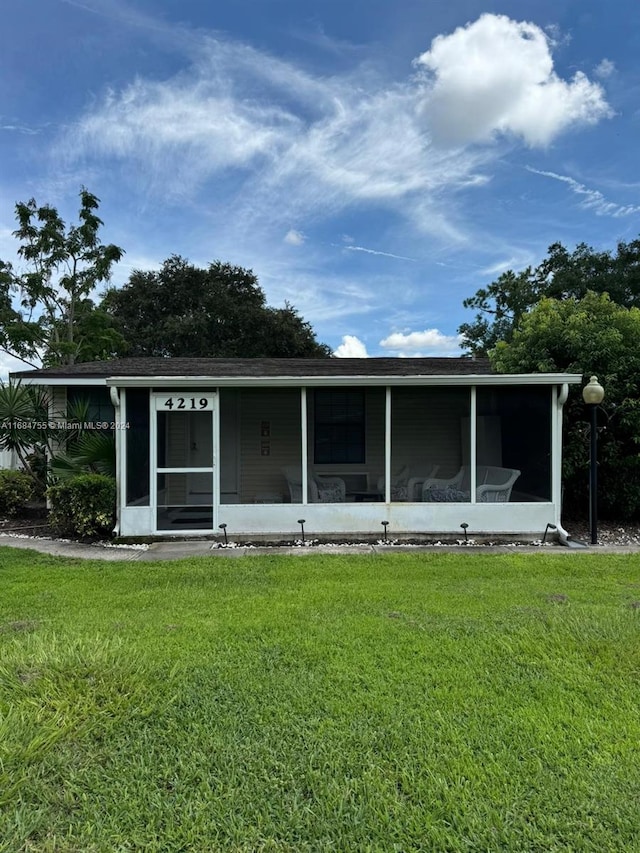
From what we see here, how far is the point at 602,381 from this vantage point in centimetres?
829

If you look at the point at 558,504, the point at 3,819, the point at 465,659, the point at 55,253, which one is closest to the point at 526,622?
the point at 465,659

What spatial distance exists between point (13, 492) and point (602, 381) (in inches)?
412

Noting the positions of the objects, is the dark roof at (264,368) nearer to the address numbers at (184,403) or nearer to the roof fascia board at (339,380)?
the roof fascia board at (339,380)

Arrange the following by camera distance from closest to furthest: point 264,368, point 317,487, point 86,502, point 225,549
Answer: point 225,549, point 86,502, point 317,487, point 264,368

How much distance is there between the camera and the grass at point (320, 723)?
1.96m

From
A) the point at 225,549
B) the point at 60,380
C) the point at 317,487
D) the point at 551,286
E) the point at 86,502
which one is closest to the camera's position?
the point at 225,549

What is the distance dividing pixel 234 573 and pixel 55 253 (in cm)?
1646

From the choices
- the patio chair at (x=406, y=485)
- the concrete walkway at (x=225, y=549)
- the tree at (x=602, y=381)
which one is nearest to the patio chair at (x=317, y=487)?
the patio chair at (x=406, y=485)

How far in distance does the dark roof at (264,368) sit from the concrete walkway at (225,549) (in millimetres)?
3086

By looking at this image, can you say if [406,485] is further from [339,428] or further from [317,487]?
[339,428]

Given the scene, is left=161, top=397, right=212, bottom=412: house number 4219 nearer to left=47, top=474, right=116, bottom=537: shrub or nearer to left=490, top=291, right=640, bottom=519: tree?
left=47, top=474, right=116, bottom=537: shrub

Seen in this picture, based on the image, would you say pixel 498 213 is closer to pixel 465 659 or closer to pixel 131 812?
pixel 465 659

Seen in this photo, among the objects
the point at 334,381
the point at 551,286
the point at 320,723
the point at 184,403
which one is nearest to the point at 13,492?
the point at 184,403

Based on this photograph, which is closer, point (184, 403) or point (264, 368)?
point (184, 403)
